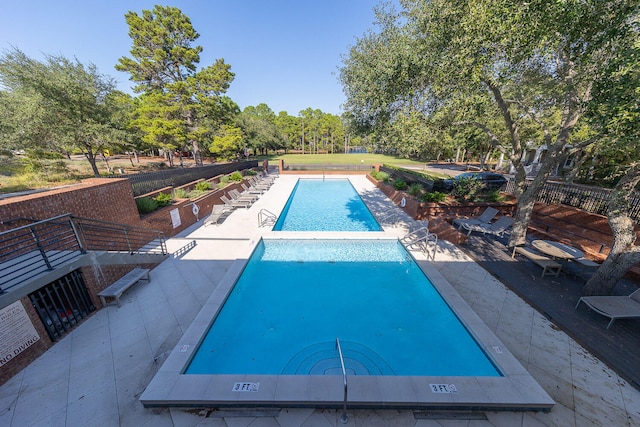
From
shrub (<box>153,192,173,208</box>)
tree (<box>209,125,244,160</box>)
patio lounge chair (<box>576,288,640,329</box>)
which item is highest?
tree (<box>209,125,244,160</box>)

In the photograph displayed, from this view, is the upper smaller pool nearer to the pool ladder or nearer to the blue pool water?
the pool ladder

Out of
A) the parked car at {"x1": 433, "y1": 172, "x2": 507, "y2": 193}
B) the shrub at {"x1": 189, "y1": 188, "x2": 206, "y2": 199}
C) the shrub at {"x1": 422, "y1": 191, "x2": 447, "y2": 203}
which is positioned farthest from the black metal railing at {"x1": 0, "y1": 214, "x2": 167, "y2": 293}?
the parked car at {"x1": 433, "y1": 172, "x2": 507, "y2": 193}

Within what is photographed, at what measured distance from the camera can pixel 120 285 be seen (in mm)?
5730

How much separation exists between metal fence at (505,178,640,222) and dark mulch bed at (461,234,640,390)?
299 cm

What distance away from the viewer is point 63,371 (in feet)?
13.0

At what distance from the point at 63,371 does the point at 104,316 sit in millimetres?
1466

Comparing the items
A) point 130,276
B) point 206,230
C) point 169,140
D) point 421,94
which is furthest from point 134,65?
point 421,94

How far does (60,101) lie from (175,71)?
9633 mm

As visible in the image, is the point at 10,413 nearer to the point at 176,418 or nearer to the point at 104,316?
the point at 104,316

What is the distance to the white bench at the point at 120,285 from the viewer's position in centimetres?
Result: 543

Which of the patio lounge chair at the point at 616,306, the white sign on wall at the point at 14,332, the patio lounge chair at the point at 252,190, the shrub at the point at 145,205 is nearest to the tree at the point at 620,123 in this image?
the patio lounge chair at the point at 616,306

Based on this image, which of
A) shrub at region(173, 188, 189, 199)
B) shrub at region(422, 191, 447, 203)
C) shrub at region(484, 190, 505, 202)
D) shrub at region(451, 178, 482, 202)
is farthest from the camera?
shrub at region(451, 178, 482, 202)

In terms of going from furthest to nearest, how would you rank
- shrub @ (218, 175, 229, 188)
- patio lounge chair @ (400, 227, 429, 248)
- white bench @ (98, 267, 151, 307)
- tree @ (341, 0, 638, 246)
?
1. shrub @ (218, 175, 229, 188)
2. patio lounge chair @ (400, 227, 429, 248)
3. white bench @ (98, 267, 151, 307)
4. tree @ (341, 0, 638, 246)

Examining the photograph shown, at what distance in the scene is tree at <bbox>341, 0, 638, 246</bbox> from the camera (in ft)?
15.8
